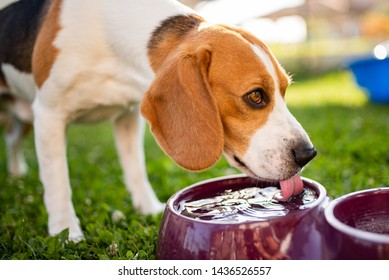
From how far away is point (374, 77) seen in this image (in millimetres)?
7418

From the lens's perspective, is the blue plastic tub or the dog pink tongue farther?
the blue plastic tub

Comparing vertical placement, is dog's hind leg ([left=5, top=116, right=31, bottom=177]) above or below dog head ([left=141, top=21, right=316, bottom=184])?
below

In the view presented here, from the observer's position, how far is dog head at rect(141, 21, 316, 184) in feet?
8.19

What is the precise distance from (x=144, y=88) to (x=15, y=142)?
7.49ft

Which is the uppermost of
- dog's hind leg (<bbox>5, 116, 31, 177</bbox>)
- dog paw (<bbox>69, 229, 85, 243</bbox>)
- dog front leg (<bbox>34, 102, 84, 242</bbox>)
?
dog front leg (<bbox>34, 102, 84, 242</bbox>)

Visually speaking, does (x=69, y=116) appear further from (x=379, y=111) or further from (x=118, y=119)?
(x=379, y=111)

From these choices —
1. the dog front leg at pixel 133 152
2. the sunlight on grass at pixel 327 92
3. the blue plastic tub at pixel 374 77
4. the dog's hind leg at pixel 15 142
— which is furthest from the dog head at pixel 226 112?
the blue plastic tub at pixel 374 77

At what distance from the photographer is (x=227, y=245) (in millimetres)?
2102

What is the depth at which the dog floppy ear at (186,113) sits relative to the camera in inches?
98.0

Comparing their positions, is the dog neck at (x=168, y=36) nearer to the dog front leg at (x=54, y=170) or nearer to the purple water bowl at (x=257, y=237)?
the dog front leg at (x=54, y=170)

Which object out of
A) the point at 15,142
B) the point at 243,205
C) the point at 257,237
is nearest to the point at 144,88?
the point at 243,205

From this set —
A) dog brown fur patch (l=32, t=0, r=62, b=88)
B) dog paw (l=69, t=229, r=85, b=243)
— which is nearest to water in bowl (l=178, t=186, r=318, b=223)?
dog paw (l=69, t=229, r=85, b=243)

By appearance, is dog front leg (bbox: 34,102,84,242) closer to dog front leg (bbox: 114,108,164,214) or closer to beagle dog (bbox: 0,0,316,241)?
beagle dog (bbox: 0,0,316,241)

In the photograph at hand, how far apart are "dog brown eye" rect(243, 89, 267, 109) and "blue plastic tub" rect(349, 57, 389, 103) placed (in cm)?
528
